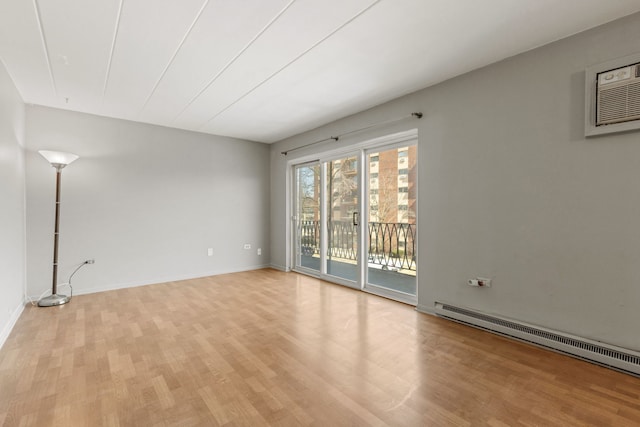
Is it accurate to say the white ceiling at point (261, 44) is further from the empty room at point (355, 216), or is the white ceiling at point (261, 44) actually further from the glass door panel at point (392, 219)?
the glass door panel at point (392, 219)

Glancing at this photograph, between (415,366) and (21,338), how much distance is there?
133 inches

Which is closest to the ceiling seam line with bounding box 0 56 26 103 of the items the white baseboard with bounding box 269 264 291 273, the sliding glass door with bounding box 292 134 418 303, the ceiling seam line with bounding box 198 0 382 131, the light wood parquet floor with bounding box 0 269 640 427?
the ceiling seam line with bounding box 198 0 382 131

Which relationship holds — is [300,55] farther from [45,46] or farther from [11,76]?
[11,76]

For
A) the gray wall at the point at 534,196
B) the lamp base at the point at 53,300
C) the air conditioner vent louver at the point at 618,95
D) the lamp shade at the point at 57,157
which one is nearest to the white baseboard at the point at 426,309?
the gray wall at the point at 534,196

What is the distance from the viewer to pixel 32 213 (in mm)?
3719

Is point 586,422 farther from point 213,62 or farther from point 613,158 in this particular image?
point 213,62

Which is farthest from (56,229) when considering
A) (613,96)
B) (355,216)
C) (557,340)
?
(613,96)

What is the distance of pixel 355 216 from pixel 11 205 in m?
3.84

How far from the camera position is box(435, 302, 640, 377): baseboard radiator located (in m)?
2.06

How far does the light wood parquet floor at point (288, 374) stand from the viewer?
1.64m

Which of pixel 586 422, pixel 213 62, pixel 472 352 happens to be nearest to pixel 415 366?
pixel 472 352

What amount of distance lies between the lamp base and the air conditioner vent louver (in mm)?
5666

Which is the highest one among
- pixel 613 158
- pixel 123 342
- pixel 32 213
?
pixel 613 158

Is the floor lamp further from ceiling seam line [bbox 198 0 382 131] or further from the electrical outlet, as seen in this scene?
the electrical outlet
